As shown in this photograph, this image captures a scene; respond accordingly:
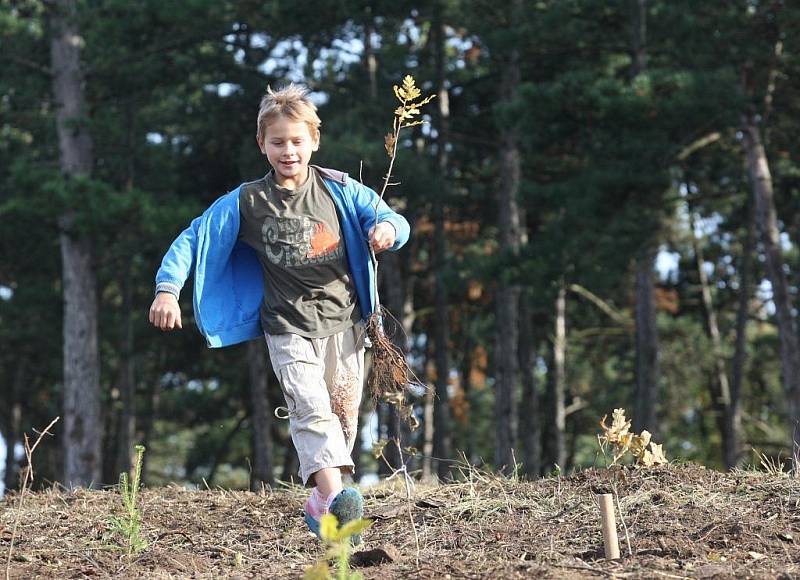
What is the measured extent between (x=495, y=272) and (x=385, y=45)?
6.47 meters

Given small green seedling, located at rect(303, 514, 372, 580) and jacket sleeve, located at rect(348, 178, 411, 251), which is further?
jacket sleeve, located at rect(348, 178, 411, 251)

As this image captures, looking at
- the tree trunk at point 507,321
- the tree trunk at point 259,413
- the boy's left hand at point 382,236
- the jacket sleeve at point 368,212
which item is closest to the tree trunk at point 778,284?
the tree trunk at point 507,321

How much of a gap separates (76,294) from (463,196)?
709cm

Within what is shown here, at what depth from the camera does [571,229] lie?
15.9 meters

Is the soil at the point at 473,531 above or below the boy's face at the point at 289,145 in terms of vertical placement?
below

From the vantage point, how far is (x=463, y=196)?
68.3ft

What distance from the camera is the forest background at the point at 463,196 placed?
15281mm

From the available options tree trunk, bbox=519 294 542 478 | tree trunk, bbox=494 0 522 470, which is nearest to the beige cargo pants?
tree trunk, bbox=494 0 522 470

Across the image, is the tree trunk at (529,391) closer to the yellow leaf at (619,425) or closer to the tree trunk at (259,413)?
the tree trunk at (259,413)

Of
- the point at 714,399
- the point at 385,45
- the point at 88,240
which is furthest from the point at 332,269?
the point at 714,399

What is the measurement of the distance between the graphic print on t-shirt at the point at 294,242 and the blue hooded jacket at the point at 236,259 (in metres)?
0.14

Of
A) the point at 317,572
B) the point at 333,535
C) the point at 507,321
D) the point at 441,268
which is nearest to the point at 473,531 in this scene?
the point at 317,572

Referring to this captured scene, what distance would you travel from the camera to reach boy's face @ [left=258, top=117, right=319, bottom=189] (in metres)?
4.55

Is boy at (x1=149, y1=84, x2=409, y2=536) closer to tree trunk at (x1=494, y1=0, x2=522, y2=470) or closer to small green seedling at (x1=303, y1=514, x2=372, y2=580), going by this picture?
small green seedling at (x1=303, y1=514, x2=372, y2=580)
